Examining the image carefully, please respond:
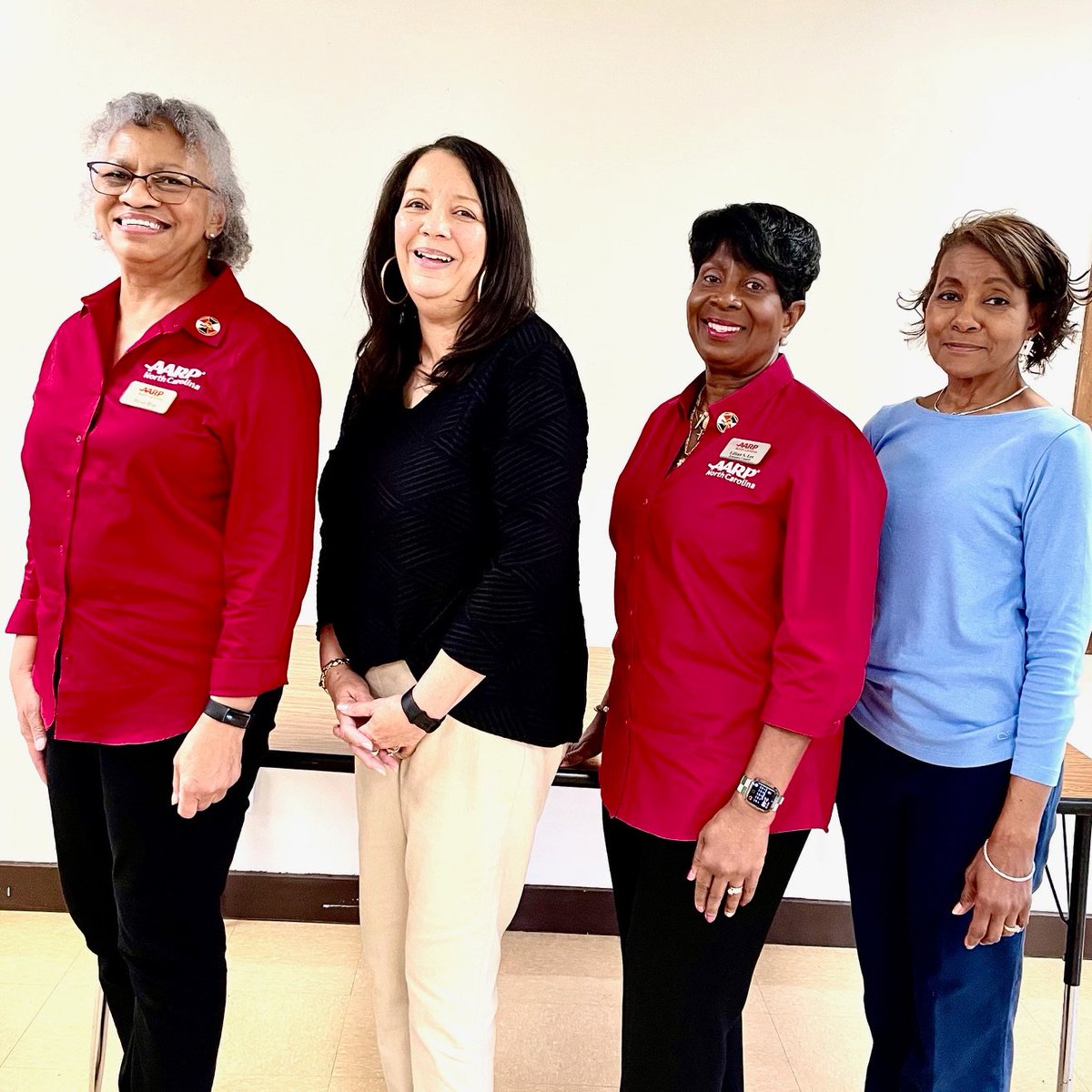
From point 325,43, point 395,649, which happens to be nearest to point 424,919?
point 395,649

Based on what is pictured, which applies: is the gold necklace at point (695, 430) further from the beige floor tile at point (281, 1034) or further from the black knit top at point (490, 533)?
the beige floor tile at point (281, 1034)

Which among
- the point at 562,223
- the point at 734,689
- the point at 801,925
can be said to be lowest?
the point at 801,925

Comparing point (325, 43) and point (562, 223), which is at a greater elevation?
point (325, 43)

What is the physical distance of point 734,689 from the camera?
1407 millimetres

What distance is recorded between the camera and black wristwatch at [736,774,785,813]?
1.37m

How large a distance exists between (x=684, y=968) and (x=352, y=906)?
168cm

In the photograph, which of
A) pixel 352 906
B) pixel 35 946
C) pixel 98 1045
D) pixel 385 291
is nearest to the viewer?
pixel 385 291

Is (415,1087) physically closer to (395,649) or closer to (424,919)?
(424,919)

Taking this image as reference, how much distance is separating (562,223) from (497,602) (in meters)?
1.59

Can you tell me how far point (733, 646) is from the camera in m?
1.41

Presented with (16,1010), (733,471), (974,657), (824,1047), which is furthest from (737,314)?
(16,1010)

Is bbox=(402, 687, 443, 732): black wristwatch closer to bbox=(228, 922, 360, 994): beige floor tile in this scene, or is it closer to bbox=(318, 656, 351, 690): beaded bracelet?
bbox=(318, 656, 351, 690): beaded bracelet

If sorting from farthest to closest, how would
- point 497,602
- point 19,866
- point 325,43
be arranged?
1. point 19,866
2. point 325,43
3. point 497,602

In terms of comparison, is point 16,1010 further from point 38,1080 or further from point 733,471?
point 733,471
